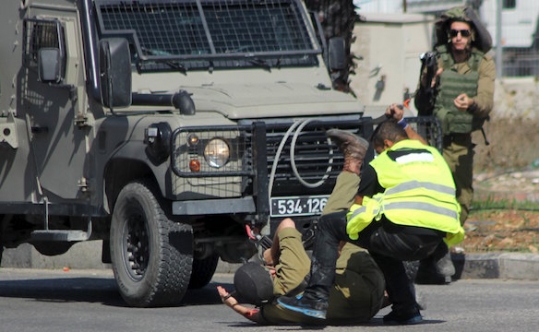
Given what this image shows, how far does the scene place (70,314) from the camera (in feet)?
29.8

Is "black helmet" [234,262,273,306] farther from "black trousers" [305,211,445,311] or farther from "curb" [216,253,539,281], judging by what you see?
"curb" [216,253,539,281]

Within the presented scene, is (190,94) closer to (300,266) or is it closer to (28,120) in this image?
(28,120)

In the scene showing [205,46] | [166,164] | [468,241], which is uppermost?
[205,46]

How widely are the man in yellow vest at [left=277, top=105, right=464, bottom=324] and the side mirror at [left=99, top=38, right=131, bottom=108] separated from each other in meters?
2.30

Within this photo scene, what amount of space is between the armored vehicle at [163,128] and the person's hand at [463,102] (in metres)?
0.97

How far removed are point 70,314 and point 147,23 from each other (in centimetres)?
250

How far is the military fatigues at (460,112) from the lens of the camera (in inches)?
436

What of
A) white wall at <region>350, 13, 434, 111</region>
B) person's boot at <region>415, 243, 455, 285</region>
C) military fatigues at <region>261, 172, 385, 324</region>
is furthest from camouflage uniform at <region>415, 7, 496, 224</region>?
white wall at <region>350, 13, 434, 111</region>

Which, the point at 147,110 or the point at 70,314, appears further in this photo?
the point at 147,110

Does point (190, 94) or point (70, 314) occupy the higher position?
point (190, 94)

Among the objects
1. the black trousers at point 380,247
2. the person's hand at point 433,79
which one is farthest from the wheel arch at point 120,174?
the person's hand at point 433,79

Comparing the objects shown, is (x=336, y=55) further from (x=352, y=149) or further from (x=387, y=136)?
(x=387, y=136)

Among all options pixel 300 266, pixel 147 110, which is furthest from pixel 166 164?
pixel 300 266

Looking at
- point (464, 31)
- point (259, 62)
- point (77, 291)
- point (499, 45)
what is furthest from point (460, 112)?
point (499, 45)
